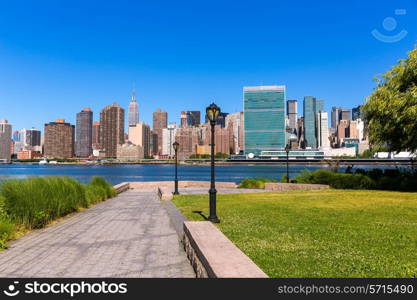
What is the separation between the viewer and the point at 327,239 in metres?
8.26

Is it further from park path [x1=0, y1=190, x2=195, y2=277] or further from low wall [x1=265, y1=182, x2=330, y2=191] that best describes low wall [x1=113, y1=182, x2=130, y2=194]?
park path [x1=0, y1=190, x2=195, y2=277]

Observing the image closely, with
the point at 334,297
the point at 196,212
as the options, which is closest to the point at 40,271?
the point at 334,297

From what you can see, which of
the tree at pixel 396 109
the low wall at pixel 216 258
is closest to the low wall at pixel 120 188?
the tree at pixel 396 109

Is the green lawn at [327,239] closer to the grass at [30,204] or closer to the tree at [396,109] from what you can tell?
the grass at [30,204]

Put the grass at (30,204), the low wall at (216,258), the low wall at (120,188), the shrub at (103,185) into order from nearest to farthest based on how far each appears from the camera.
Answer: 1. the low wall at (216,258)
2. the grass at (30,204)
3. the shrub at (103,185)
4. the low wall at (120,188)

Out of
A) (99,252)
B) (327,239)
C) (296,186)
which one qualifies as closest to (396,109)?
(296,186)

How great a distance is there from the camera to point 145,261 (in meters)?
7.29

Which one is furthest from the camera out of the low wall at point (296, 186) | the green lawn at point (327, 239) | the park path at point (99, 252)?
the low wall at point (296, 186)

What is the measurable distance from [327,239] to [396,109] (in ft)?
57.9

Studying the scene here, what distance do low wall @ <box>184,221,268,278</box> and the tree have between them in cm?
1853

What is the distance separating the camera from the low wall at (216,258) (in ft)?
15.0

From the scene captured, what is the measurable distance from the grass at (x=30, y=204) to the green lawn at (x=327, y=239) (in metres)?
5.03

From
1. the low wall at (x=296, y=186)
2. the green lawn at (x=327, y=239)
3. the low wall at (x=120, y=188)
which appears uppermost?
the green lawn at (x=327, y=239)

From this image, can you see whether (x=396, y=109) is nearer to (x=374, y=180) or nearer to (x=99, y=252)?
(x=374, y=180)
